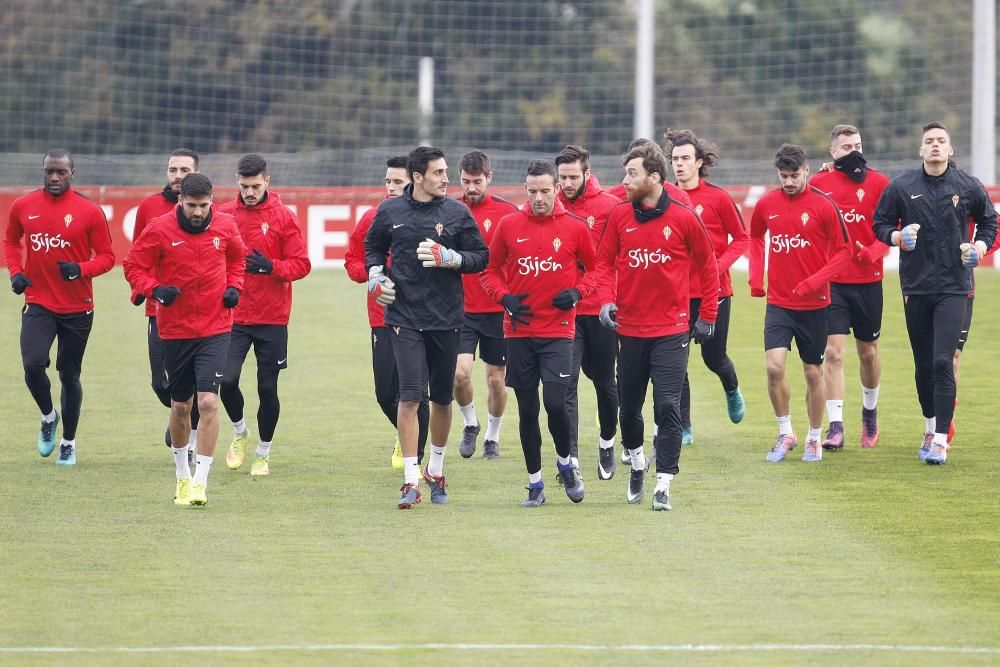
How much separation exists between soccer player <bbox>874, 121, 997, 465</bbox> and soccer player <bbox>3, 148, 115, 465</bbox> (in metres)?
5.29

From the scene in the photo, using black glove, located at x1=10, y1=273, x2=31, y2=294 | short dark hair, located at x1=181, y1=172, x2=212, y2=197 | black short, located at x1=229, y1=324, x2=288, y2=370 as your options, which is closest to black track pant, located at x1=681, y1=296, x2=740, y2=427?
black short, located at x1=229, y1=324, x2=288, y2=370

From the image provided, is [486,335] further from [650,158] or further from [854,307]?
[650,158]

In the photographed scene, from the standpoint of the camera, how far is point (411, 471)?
32.7ft

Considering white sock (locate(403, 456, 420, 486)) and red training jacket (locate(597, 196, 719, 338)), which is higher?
red training jacket (locate(597, 196, 719, 338))

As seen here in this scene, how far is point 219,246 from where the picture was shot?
1010 centimetres

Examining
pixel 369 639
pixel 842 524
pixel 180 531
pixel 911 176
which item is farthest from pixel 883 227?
pixel 369 639

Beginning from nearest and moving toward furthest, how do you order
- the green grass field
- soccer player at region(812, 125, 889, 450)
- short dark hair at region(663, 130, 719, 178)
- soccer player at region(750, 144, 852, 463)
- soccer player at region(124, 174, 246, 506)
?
the green grass field → soccer player at region(124, 174, 246, 506) → soccer player at region(750, 144, 852, 463) → short dark hair at region(663, 130, 719, 178) → soccer player at region(812, 125, 889, 450)

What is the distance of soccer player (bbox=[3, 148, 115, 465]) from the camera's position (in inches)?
460

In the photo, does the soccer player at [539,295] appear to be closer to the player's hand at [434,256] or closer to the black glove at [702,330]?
the player's hand at [434,256]

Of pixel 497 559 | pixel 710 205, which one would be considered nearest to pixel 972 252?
pixel 710 205

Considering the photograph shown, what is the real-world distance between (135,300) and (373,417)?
3.96 m

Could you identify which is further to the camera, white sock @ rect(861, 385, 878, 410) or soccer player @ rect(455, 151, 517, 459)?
white sock @ rect(861, 385, 878, 410)

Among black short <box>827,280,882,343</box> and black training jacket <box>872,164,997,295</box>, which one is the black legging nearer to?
black training jacket <box>872,164,997,295</box>

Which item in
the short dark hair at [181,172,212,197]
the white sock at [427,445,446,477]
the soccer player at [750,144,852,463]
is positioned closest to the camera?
the short dark hair at [181,172,212,197]
